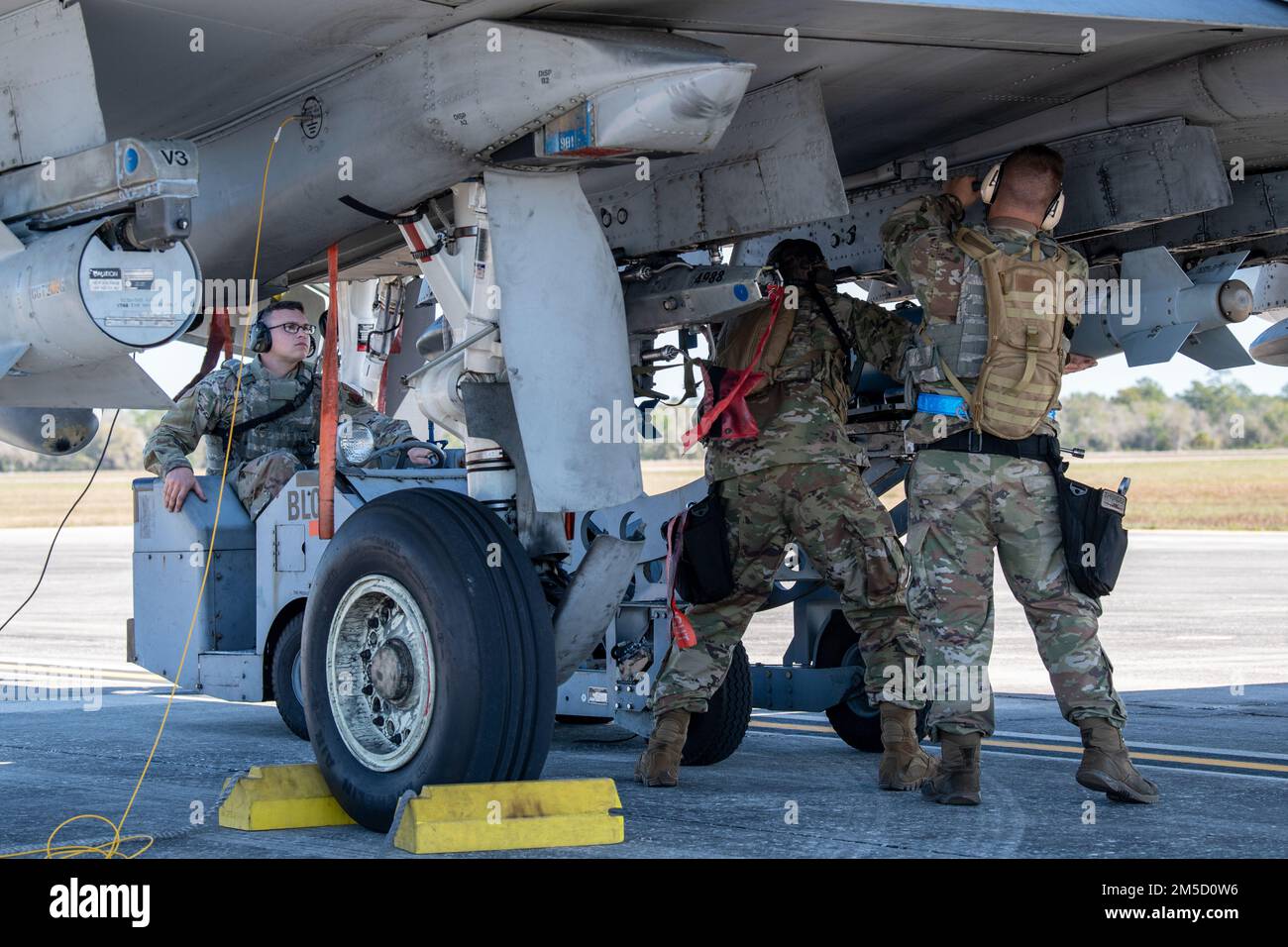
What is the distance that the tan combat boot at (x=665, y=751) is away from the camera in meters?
6.38

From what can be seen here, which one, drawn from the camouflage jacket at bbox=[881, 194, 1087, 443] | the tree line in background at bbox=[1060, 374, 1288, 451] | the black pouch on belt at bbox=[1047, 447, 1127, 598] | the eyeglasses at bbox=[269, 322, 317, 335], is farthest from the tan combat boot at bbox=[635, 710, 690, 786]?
the tree line in background at bbox=[1060, 374, 1288, 451]

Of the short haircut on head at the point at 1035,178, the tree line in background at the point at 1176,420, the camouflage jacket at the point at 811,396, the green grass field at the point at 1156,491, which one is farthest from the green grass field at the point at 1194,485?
the short haircut on head at the point at 1035,178

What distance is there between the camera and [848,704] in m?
7.62

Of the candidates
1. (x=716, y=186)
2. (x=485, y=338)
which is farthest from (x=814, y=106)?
(x=485, y=338)

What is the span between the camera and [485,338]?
538 cm

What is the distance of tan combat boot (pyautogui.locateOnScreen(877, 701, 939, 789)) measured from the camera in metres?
6.24

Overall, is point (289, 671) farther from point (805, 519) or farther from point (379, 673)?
point (805, 519)

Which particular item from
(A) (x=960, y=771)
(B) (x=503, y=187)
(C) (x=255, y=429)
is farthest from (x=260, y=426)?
(A) (x=960, y=771)

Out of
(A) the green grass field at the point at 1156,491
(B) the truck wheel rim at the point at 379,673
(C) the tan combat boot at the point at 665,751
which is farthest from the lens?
(A) the green grass field at the point at 1156,491

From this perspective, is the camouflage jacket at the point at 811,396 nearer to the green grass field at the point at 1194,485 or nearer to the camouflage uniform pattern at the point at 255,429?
the camouflage uniform pattern at the point at 255,429

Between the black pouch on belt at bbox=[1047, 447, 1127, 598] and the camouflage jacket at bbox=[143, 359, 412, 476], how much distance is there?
4160 millimetres

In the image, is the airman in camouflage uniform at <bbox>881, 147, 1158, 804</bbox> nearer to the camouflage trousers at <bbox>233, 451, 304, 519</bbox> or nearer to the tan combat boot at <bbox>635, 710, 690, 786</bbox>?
the tan combat boot at <bbox>635, 710, 690, 786</bbox>

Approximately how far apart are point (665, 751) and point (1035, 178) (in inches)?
103

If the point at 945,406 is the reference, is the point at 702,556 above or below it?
below
